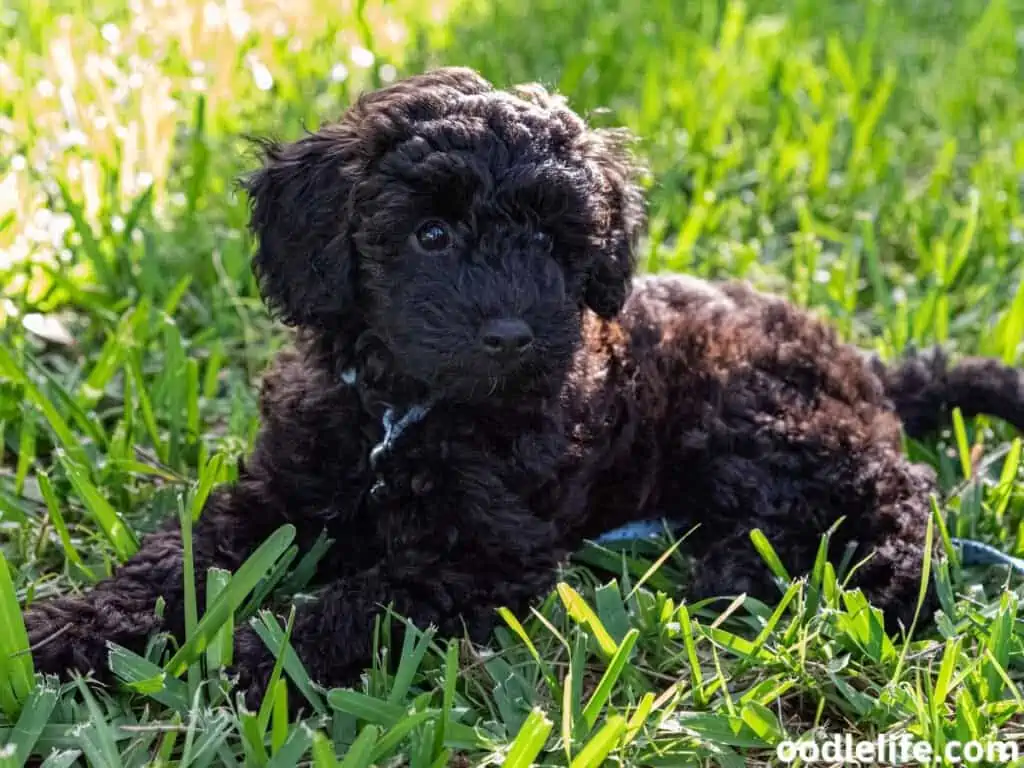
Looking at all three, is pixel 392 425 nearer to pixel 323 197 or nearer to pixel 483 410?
pixel 483 410

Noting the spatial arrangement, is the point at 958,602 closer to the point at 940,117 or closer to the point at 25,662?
the point at 25,662

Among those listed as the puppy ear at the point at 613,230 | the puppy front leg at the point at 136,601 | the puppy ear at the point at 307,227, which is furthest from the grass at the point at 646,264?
the puppy ear at the point at 613,230

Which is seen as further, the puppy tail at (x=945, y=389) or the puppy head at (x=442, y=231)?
the puppy tail at (x=945, y=389)

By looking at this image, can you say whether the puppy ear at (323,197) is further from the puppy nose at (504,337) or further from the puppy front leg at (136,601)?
the puppy front leg at (136,601)

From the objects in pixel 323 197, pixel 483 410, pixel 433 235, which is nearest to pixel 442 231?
pixel 433 235

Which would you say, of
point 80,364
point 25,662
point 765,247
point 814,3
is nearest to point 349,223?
point 25,662

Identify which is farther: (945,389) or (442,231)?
(945,389)

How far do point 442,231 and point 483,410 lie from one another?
1.54 feet

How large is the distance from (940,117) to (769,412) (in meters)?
3.33

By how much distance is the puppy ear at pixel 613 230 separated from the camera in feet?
10.3

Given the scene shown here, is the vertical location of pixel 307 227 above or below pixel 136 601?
above

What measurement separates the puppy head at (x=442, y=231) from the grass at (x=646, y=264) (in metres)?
0.52

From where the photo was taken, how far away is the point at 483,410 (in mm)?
3021

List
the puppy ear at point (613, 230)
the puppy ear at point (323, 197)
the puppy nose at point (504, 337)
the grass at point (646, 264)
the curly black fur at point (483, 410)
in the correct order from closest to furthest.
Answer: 1. the grass at point (646, 264)
2. the puppy nose at point (504, 337)
3. the curly black fur at point (483, 410)
4. the puppy ear at point (323, 197)
5. the puppy ear at point (613, 230)
